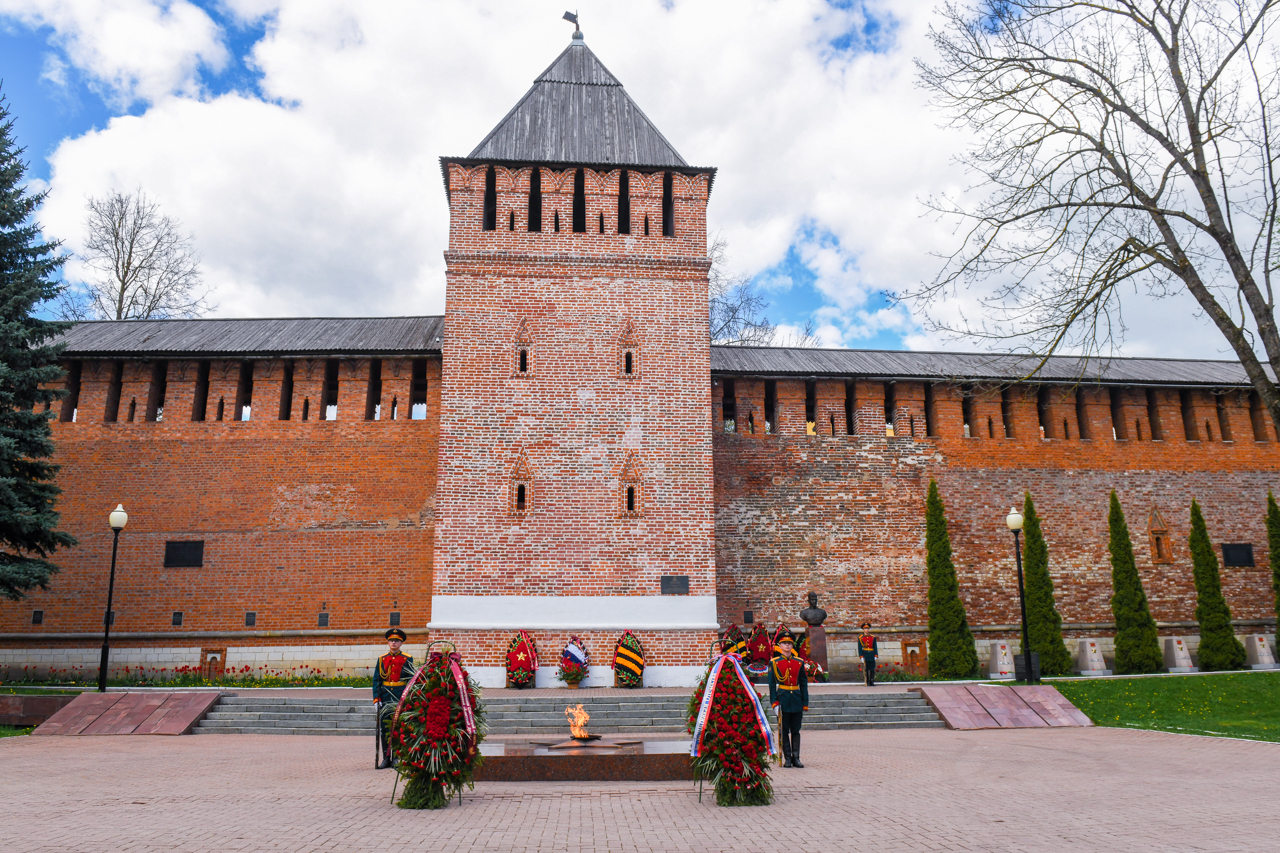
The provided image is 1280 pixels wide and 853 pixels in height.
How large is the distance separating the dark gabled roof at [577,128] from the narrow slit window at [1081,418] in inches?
426

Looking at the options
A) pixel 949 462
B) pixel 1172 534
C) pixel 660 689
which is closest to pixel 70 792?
pixel 660 689

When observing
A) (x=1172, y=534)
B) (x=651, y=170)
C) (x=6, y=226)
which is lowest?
(x=1172, y=534)

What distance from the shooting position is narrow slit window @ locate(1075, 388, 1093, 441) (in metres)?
18.7

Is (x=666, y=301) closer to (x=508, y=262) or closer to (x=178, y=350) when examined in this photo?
(x=508, y=262)

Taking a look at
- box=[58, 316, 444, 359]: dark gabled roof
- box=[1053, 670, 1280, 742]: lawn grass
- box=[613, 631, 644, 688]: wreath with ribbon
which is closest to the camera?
box=[1053, 670, 1280, 742]: lawn grass

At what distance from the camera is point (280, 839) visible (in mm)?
5090

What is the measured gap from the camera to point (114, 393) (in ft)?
56.3

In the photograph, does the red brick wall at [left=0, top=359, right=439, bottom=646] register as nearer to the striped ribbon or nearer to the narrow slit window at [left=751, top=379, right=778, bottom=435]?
the narrow slit window at [left=751, top=379, right=778, bottom=435]

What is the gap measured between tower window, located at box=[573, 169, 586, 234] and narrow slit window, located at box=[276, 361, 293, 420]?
688 cm

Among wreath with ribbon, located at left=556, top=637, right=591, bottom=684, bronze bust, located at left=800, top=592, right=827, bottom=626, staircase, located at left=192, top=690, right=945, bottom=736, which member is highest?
bronze bust, located at left=800, top=592, right=827, bottom=626

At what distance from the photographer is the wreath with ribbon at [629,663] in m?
13.4

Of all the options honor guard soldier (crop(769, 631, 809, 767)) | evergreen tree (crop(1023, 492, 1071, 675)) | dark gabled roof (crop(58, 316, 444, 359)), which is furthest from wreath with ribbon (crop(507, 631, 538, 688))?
evergreen tree (crop(1023, 492, 1071, 675))

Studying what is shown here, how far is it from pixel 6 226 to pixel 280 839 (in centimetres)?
1332

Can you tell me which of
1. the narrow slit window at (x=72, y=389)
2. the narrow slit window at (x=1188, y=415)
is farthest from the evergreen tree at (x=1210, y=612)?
the narrow slit window at (x=72, y=389)
